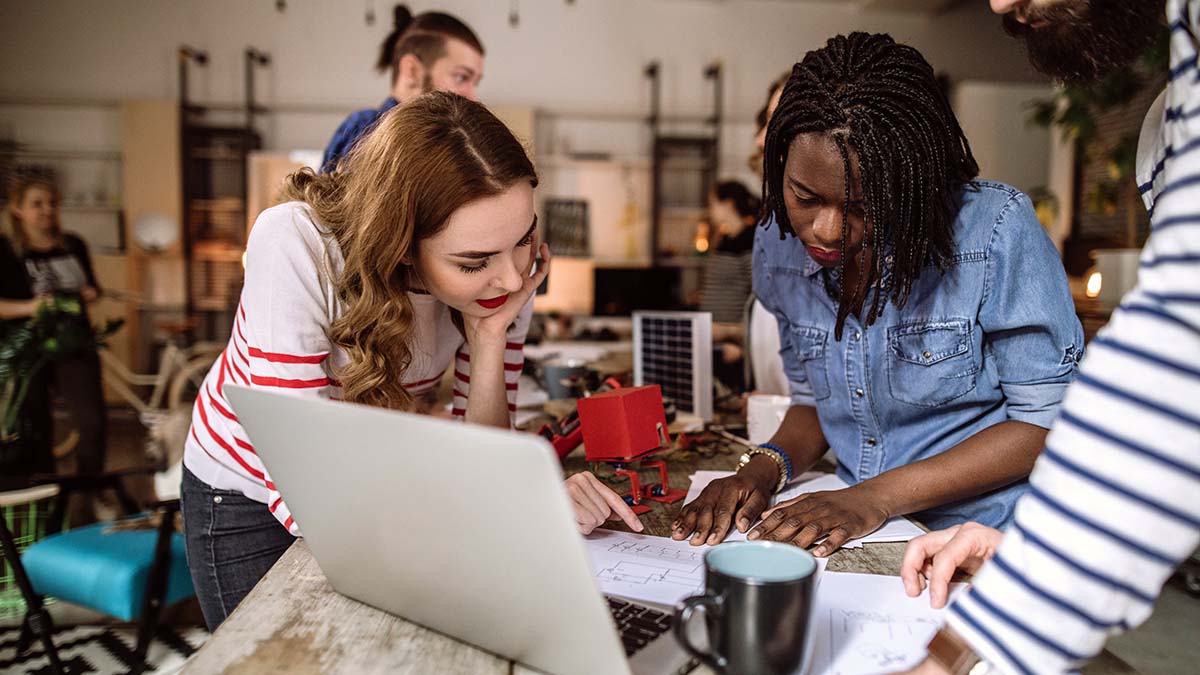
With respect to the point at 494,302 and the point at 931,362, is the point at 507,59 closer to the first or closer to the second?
the point at 494,302

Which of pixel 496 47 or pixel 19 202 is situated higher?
pixel 496 47

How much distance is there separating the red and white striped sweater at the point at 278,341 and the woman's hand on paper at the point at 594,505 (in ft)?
1.06

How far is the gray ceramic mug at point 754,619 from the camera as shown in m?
0.53

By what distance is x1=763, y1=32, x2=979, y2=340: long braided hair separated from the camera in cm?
96

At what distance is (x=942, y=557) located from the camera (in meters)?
0.76

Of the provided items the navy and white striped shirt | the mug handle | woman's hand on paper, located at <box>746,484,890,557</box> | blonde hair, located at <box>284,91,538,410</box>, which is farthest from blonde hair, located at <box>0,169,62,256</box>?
the navy and white striped shirt

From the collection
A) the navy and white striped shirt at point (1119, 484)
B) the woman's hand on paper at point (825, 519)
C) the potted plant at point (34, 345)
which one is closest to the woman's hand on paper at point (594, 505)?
the woman's hand on paper at point (825, 519)

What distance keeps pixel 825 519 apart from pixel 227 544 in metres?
0.83

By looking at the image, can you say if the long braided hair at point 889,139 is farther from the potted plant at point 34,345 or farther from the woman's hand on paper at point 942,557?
the potted plant at point 34,345

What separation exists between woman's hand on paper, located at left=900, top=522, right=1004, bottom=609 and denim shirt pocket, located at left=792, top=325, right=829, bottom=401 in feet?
1.39

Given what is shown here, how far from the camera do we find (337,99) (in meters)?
6.44

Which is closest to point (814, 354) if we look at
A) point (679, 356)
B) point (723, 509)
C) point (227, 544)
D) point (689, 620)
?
point (723, 509)

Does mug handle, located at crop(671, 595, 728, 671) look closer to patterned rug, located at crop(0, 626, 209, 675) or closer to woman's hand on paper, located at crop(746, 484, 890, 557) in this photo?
woman's hand on paper, located at crop(746, 484, 890, 557)

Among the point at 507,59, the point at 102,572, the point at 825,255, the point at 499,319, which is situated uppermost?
the point at 507,59
